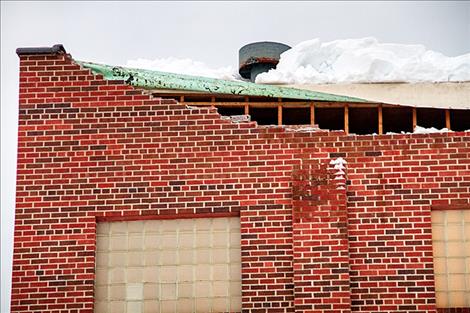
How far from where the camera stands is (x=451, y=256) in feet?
44.7

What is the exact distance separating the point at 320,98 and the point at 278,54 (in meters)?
4.10

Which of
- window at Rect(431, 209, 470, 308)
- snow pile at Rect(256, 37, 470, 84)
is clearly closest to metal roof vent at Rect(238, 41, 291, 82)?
snow pile at Rect(256, 37, 470, 84)

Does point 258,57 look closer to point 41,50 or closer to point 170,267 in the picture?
point 41,50

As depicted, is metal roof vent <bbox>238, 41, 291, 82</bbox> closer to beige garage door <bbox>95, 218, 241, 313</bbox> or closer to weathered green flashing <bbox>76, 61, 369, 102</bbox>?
weathered green flashing <bbox>76, 61, 369, 102</bbox>

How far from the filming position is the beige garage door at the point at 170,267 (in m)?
13.6

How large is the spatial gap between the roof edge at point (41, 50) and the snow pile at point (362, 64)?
15.0 ft

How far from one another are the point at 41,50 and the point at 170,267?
4.09 metres

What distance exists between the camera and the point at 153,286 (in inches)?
539

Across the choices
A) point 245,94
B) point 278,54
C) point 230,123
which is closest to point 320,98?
point 245,94

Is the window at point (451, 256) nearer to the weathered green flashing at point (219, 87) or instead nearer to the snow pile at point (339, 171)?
the snow pile at point (339, 171)

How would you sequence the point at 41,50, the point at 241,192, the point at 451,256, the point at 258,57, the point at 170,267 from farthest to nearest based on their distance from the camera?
the point at 258,57 → the point at 41,50 → the point at 241,192 → the point at 170,267 → the point at 451,256

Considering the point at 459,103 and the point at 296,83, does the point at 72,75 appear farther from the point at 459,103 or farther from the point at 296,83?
the point at 459,103

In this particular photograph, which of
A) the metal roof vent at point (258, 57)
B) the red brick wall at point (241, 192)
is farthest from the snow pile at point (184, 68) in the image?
the red brick wall at point (241, 192)

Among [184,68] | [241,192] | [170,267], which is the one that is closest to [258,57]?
[184,68]
